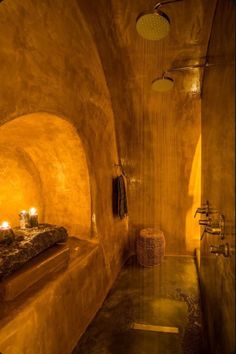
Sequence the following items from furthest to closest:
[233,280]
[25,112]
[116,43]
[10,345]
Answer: [116,43]
[25,112]
[10,345]
[233,280]

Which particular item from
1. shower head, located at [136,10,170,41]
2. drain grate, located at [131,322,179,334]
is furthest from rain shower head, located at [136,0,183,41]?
drain grate, located at [131,322,179,334]

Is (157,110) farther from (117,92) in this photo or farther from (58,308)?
(58,308)

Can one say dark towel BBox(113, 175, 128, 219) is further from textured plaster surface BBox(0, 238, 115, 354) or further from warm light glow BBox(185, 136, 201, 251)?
warm light glow BBox(185, 136, 201, 251)

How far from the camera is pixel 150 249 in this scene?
507 centimetres

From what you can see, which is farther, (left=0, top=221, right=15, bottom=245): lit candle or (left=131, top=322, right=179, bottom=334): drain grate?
(left=131, top=322, right=179, bottom=334): drain grate

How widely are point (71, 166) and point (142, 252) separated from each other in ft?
8.77

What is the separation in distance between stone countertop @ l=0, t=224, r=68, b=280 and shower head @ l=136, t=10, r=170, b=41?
2.47 meters

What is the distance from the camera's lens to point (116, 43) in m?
3.88

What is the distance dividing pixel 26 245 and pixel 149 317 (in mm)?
2084

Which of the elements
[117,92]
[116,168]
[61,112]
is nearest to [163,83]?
[117,92]

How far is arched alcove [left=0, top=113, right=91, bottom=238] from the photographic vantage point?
3.28 metres

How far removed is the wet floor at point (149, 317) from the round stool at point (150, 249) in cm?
32

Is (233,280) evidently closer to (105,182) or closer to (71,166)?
(71,166)

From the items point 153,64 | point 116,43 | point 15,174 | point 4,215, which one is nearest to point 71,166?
point 15,174
